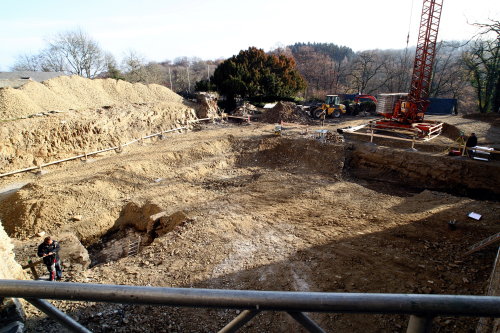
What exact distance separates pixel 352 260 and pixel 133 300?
22.4 feet

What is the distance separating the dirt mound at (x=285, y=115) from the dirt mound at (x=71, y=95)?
891cm

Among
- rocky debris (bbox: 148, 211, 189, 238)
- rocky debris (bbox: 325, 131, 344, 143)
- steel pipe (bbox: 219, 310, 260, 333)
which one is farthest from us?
rocky debris (bbox: 325, 131, 344, 143)

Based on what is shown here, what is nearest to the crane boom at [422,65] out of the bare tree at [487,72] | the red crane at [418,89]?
the red crane at [418,89]

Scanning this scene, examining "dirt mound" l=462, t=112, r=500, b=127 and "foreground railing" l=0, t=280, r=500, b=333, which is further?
"dirt mound" l=462, t=112, r=500, b=127

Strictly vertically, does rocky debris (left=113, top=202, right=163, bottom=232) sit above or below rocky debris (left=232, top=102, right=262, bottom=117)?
below

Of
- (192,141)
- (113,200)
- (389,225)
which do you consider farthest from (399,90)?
(113,200)

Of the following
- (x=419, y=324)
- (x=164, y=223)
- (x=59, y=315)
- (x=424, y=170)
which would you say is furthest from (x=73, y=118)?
(x=424, y=170)

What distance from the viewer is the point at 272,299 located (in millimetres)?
1210

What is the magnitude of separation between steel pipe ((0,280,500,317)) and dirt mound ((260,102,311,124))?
23.4 meters

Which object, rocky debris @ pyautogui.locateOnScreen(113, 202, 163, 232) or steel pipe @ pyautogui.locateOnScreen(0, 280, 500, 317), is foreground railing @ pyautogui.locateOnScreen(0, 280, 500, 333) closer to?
steel pipe @ pyautogui.locateOnScreen(0, 280, 500, 317)

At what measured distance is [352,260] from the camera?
7.01 metres

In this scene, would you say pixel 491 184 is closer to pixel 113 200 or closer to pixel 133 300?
pixel 133 300

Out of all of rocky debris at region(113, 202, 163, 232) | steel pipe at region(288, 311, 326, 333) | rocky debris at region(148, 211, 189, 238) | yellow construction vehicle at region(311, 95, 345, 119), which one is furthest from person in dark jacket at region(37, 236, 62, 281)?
yellow construction vehicle at region(311, 95, 345, 119)

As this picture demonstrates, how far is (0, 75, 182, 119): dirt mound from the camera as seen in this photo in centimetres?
1673
